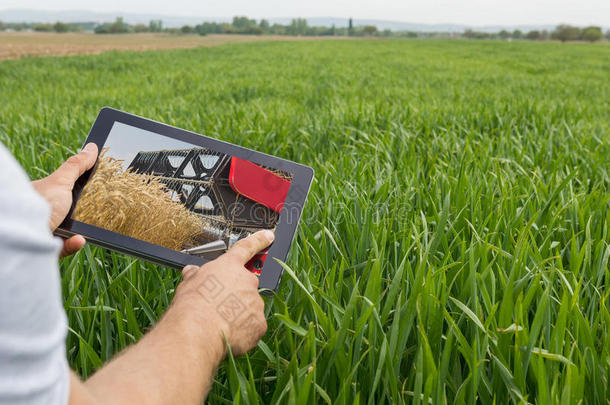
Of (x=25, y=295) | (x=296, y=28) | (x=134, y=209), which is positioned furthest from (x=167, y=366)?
(x=296, y=28)

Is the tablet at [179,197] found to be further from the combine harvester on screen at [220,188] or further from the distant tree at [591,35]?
the distant tree at [591,35]

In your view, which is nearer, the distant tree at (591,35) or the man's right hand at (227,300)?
the man's right hand at (227,300)

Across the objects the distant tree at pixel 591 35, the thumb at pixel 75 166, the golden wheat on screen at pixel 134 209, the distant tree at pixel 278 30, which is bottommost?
the golden wheat on screen at pixel 134 209

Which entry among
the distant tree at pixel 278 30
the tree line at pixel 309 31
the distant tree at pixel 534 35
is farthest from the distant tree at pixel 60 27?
the distant tree at pixel 534 35

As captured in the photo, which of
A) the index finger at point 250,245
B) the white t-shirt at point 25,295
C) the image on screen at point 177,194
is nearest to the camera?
the white t-shirt at point 25,295

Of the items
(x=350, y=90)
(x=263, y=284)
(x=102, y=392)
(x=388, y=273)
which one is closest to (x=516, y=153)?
(x=388, y=273)

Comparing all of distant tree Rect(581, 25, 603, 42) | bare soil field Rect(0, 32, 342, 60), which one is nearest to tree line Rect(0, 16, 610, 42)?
distant tree Rect(581, 25, 603, 42)

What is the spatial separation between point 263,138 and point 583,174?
1755 millimetres

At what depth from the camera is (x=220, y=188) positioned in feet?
3.87

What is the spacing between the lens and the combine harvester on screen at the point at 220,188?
1.12 m

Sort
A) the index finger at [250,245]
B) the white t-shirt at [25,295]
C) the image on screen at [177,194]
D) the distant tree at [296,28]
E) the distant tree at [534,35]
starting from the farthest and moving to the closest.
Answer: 1. the distant tree at [296,28]
2. the distant tree at [534,35]
3. the image on screen at [177,194]
4. the index finger at [250,245]
5. the white t-shirt at [25,295]

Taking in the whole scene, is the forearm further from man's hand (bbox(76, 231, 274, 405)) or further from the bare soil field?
the bare soil field

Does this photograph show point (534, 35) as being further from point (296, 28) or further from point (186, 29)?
point (186, 29)

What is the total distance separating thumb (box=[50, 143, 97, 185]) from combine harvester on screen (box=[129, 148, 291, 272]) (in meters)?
0.10
